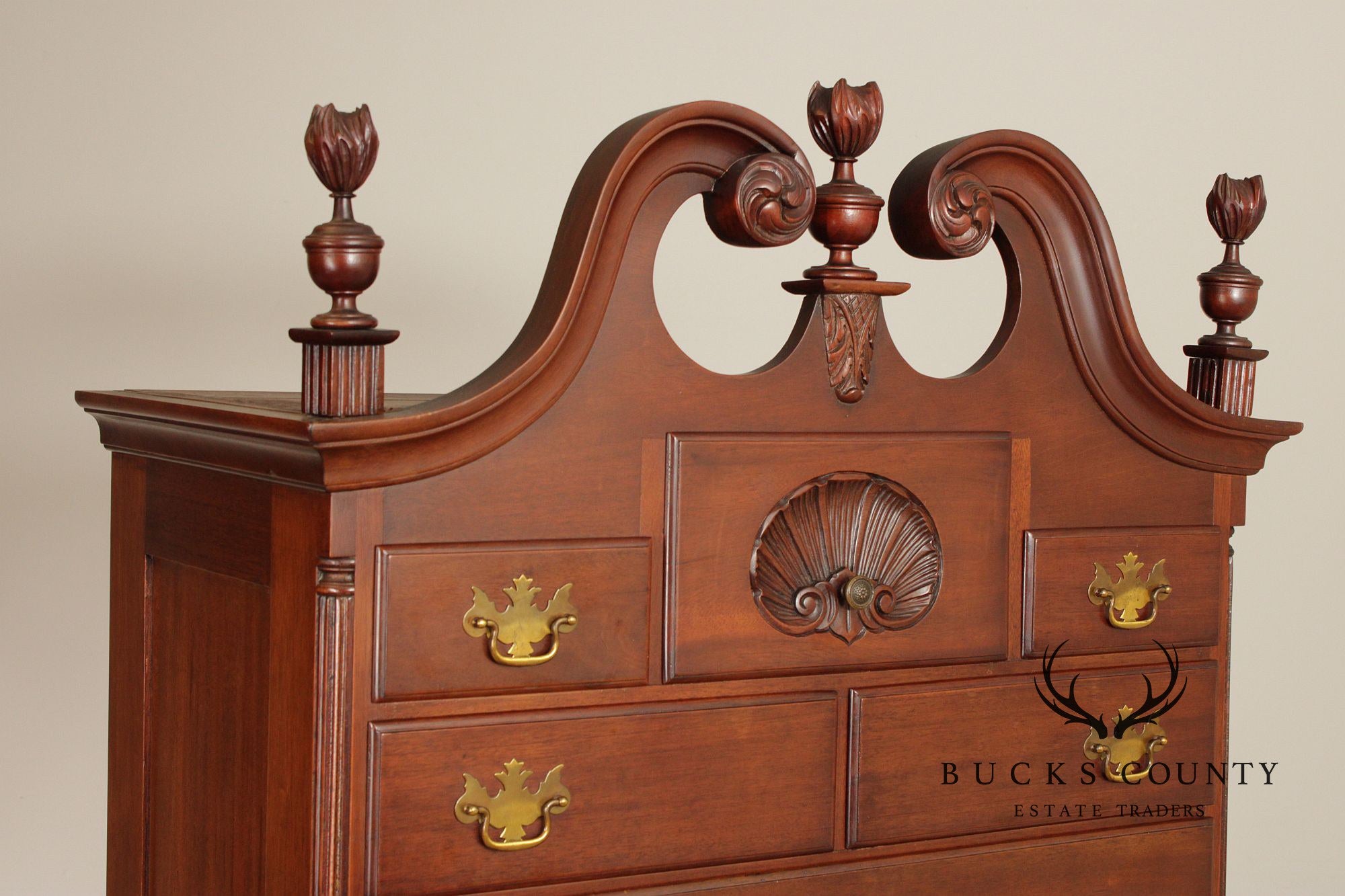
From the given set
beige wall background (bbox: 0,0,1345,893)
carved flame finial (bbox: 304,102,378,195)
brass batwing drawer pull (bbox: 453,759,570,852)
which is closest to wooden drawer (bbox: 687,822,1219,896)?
brass batwing drawer pull (bbox: 453,759,570,852)

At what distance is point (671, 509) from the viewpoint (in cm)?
171

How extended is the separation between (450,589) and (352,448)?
195mm

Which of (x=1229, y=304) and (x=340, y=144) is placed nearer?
(x=340, y=144)

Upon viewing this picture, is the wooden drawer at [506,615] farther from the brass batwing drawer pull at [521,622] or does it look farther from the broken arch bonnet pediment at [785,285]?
the broken arch bonnet pediment at [785,285]

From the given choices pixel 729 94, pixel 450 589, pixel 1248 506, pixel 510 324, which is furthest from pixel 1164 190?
pixel 450 589

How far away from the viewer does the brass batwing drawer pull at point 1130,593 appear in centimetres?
198

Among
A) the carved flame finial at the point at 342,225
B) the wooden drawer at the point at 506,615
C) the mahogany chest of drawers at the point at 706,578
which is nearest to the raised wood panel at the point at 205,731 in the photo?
the mahogany chest of drawers at the point at 706,578

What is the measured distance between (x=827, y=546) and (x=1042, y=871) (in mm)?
526

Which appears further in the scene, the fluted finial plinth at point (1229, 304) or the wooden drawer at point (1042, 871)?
the fluted finial plinth at point (1229, 304)

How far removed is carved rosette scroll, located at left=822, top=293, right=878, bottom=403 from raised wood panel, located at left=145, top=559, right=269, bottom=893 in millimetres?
678

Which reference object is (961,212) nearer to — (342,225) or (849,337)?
(849,337)

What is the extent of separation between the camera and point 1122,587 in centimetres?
200

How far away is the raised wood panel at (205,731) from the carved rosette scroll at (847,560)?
22.4 inches

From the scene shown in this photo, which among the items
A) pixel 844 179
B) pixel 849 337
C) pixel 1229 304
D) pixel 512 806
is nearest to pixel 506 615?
pixel 512 806
